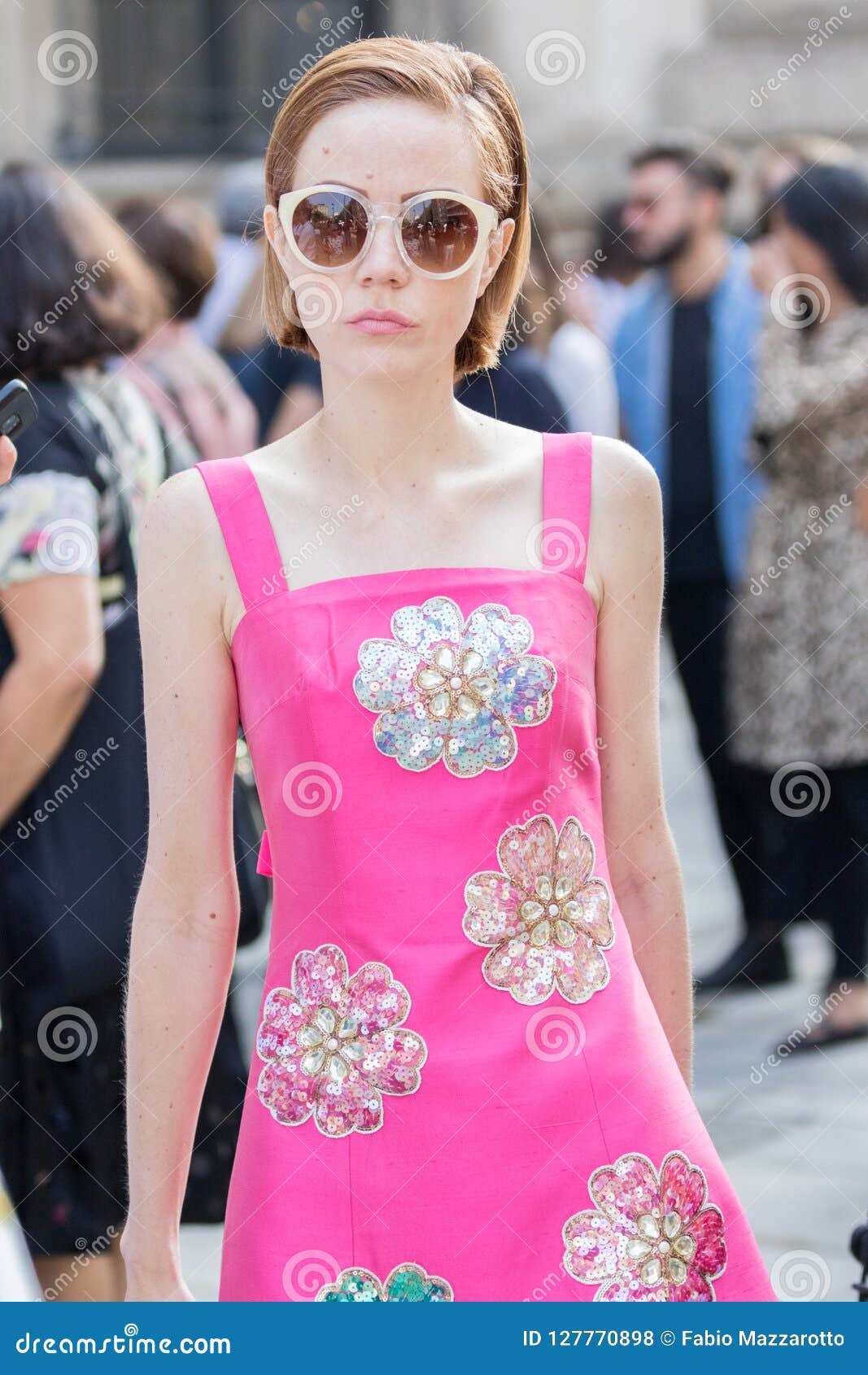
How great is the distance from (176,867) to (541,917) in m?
0.35

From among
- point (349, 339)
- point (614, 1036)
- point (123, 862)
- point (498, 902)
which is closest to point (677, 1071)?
point (614, 1036)

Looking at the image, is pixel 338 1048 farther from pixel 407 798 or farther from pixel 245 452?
pixel 245 452

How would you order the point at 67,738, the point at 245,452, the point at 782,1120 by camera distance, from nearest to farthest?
the point at 67,738
the point at 782,1120
the point at 245,452

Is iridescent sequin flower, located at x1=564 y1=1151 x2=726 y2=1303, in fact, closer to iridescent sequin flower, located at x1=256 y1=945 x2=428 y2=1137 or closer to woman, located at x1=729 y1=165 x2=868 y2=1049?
iridescent sequin flower, located at x1=256 y1=945 x2=428 y2=1137

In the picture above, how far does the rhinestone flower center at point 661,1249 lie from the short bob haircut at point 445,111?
873 millimetres

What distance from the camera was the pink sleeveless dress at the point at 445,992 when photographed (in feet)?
5.71

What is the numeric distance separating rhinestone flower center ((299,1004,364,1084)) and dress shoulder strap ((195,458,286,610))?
1.28 ft

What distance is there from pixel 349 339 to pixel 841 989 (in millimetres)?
3735

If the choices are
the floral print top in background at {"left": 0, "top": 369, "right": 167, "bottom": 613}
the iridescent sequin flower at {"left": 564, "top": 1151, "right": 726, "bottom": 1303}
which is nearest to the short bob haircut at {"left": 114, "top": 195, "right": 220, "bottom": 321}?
the floral print top in background at {"left": 0, "top": 369, "right": 167, "bottom": 613}

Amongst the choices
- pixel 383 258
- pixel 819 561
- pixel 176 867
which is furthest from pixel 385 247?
pixel 819 561

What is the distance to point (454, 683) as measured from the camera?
181cm

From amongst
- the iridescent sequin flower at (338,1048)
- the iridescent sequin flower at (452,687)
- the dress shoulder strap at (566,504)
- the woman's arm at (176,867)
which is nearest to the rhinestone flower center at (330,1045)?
the iridescent sequin flower at (338,1048)

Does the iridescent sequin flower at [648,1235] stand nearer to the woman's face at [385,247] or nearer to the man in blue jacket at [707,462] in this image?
the woman's face at [385,247]

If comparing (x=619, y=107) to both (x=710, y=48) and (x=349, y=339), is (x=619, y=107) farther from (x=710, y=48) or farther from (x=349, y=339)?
(x=349, y=339)
